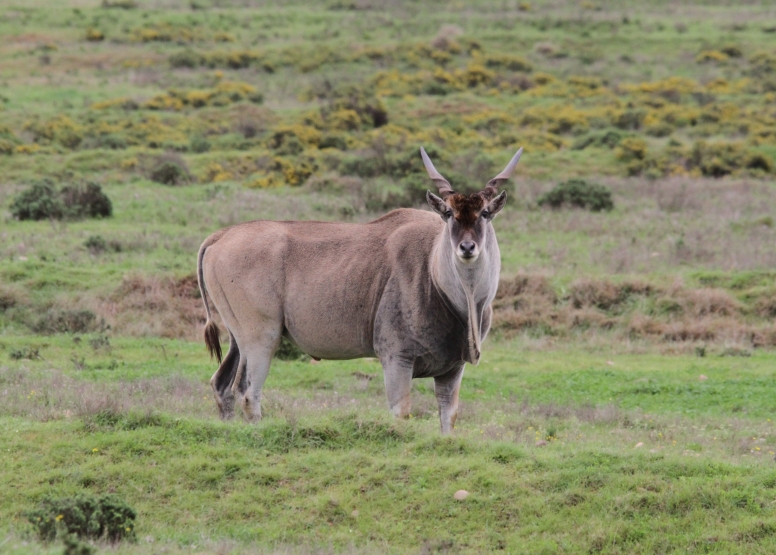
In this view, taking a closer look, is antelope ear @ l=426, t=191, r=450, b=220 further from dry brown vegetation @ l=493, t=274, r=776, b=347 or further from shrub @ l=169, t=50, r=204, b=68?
shrub @ l=169, t=50, r=204, b=68

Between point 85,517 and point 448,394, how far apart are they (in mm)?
3806

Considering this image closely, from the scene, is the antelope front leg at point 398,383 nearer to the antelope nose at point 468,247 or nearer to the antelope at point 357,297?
the antelope at point 357,297

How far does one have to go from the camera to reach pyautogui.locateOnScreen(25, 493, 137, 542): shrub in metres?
7.31

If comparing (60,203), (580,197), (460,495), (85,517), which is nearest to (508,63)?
(580,197)

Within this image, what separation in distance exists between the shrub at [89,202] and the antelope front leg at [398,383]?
43.0 ft

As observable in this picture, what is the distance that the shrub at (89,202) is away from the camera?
2100cm

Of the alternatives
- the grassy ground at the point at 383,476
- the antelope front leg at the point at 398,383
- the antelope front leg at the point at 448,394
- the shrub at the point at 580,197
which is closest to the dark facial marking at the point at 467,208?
the antelope front leg at the point at 398,383

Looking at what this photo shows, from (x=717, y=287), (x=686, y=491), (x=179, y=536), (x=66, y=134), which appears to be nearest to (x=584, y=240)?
(x=717, y=287)

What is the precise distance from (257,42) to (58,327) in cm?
3719

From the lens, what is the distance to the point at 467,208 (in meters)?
8.70

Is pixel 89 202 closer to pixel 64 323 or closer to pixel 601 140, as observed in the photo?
pixel 64 323

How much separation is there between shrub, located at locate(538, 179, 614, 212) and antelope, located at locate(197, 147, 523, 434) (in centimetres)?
1312

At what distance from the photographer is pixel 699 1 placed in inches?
2496

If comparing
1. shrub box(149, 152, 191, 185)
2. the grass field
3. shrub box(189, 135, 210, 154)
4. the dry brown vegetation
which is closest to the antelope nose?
the grass field
